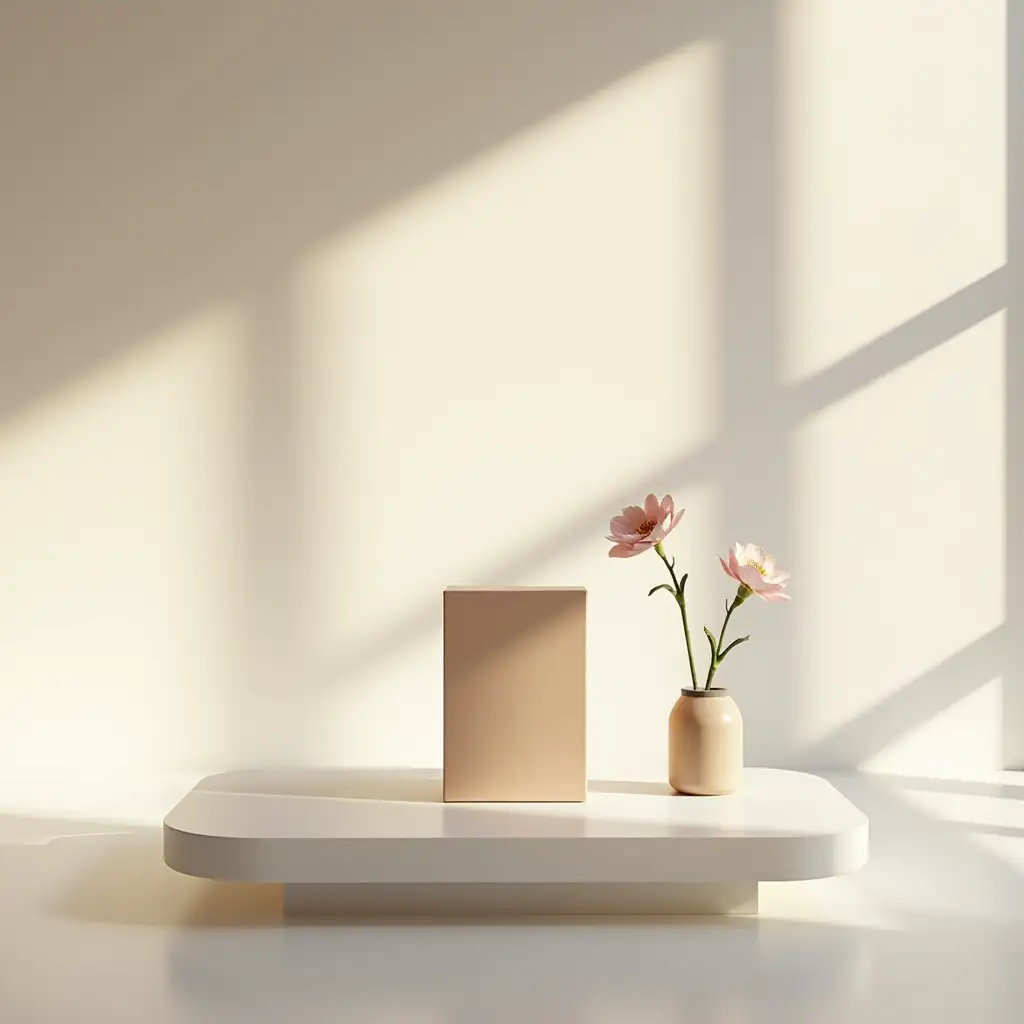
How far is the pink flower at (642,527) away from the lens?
2.00 metres

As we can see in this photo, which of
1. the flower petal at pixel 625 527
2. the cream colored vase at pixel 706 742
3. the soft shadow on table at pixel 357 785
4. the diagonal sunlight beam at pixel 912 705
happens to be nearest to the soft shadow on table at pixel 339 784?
the soft shadow on table at pixel 357 785

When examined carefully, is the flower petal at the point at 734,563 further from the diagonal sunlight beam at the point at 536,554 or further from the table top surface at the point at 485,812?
the diagonal sunlight beam at the point at 536,554

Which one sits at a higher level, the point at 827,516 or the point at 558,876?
the point at 827,516

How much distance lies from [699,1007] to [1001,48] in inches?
96.1

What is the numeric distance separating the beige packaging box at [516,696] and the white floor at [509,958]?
227mm

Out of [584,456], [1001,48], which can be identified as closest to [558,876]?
[584,456]

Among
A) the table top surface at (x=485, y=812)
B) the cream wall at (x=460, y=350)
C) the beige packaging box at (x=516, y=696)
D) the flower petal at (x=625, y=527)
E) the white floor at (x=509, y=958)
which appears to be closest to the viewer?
the white floor at (x=509, y=958)

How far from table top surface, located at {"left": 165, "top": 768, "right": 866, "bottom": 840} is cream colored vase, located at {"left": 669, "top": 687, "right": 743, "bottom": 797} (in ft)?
0.08

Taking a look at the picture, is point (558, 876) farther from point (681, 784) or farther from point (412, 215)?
point (412, 215)

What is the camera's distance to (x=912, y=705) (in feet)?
10.1

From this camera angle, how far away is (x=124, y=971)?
63.6 inches

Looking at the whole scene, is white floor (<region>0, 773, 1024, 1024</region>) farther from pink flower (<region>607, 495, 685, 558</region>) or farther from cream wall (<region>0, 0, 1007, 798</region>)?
cream wall (<region>0, 0, 1007, 798</region>)

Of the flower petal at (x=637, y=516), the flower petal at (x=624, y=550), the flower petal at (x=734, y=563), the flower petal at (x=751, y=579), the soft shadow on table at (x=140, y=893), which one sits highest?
the flower petal at (x=637, y=516)

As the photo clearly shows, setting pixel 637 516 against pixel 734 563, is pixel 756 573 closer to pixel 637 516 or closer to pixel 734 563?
pixel 734 563
